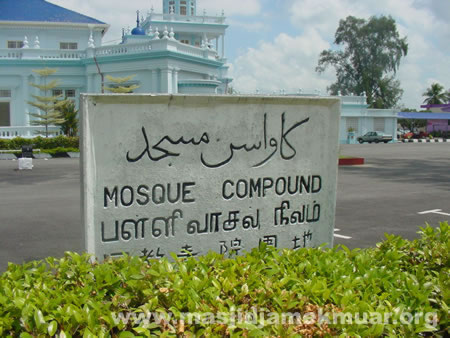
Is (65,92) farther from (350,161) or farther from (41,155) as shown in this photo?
(350,161)

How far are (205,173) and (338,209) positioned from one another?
657cm

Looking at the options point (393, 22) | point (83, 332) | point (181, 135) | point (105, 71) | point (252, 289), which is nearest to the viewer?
point (83, 332)

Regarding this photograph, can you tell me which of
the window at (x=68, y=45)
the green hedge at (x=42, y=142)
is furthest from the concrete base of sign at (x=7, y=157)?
the window at (x=68, y=45)

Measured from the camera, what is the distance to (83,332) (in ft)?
7.52

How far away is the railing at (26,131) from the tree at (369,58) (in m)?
38.0

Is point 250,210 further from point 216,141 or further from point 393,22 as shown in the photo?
point 393,22

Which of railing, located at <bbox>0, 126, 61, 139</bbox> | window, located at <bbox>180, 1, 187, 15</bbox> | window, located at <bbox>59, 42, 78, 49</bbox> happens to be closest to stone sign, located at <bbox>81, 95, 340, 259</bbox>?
railing, located at <bbox>0, 126, 61, 139</bbox>

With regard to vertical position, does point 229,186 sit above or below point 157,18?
below

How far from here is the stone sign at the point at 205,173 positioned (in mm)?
3271

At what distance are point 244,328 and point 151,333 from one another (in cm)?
43

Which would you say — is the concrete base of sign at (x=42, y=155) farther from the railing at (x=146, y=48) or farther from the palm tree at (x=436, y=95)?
the palm tree at (x=436, y=95)

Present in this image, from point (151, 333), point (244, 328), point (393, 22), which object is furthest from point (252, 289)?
point (393, 22)

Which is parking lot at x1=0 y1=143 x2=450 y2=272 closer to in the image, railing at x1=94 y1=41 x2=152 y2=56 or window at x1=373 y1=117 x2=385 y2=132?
railing at x1=94 y1=41 x2=152 y2=56

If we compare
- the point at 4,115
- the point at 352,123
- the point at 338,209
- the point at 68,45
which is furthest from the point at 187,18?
the point at 338,209
